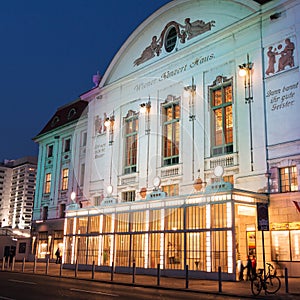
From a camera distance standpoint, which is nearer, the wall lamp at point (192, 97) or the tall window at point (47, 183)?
the wall lamp at point (192, 97)

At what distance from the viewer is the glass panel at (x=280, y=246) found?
2209 cm

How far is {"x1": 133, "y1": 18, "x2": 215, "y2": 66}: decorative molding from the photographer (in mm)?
30359

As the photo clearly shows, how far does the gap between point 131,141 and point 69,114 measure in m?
13.6

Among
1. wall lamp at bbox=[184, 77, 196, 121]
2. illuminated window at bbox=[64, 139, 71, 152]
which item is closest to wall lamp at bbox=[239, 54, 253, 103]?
wall lamp at bbox=[184, 77, 196, 121]

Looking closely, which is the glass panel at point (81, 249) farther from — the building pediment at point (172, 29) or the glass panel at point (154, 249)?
the building pediment at point (172, 29)

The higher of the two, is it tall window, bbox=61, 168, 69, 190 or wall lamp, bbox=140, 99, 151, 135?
wall lamp, bbox=140, 99, 151, 135

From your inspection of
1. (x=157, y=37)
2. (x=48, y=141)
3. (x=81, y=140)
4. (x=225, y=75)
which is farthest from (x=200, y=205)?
(x=48, y=141)

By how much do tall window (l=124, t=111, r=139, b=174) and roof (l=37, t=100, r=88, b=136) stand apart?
878cm

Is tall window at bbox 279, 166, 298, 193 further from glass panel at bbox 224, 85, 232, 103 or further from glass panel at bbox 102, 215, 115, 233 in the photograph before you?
glass panel at bbox 102, 215, 115, 233

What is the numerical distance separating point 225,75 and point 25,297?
19801 mm

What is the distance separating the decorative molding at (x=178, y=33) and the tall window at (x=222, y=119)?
4.95m

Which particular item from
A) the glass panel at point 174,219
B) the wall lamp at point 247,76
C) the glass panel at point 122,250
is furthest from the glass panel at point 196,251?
the wall lamp at point 247,76

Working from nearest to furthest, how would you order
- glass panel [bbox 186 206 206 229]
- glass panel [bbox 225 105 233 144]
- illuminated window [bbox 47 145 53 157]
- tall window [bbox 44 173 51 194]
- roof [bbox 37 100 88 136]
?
glass panel [bbox 186 206 206 229]
glass panel [bbox 225 105 233 144]
roof [bbox 37 100 88 136]
tall window [bbox 44 173 51 194]
illuminated window [bbox 47 145 53 157]

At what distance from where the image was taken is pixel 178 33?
3206 centimetres
